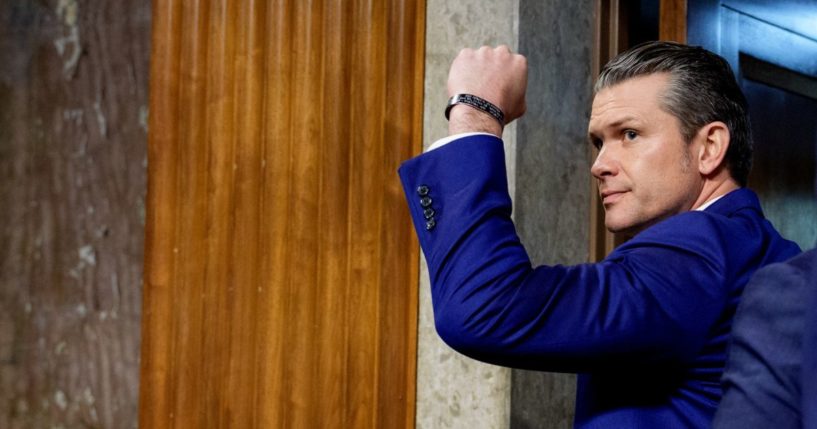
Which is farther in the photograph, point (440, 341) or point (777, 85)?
point (777, 85)

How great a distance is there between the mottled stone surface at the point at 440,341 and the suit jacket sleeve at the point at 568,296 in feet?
4.09

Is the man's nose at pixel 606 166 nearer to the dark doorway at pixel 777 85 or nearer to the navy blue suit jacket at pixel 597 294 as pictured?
the navy blue suit jacket at pixel 597 294

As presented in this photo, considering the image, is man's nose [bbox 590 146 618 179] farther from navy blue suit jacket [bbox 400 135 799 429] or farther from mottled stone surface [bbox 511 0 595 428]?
mottled stone surface [bbox 511 0 595 428]

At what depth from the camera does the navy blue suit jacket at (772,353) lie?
0.61 metres

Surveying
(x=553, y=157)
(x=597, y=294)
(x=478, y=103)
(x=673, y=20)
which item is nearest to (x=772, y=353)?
(x=597, y=294)

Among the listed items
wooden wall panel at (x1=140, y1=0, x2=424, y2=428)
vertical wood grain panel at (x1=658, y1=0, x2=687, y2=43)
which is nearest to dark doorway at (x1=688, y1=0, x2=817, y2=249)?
vertical wood grain panel at (x1=658, y1=0, x2=687, y2=43)

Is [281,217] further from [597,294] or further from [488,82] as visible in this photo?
[597,294]

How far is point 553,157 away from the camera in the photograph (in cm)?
260

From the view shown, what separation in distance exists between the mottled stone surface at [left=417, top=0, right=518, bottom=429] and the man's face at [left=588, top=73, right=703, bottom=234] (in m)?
1.01

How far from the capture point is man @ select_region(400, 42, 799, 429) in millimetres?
1190

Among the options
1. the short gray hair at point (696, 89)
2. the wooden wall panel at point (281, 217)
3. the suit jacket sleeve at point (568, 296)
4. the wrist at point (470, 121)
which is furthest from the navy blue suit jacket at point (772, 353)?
the wooden wall panel at point (281, 217)

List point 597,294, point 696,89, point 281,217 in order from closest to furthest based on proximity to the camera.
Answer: point 597,294 < point 696,89 < point 281,217

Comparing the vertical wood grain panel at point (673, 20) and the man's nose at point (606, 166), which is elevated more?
the vertical wood grain panel at point (673, 20)

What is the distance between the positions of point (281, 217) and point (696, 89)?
1.55m
